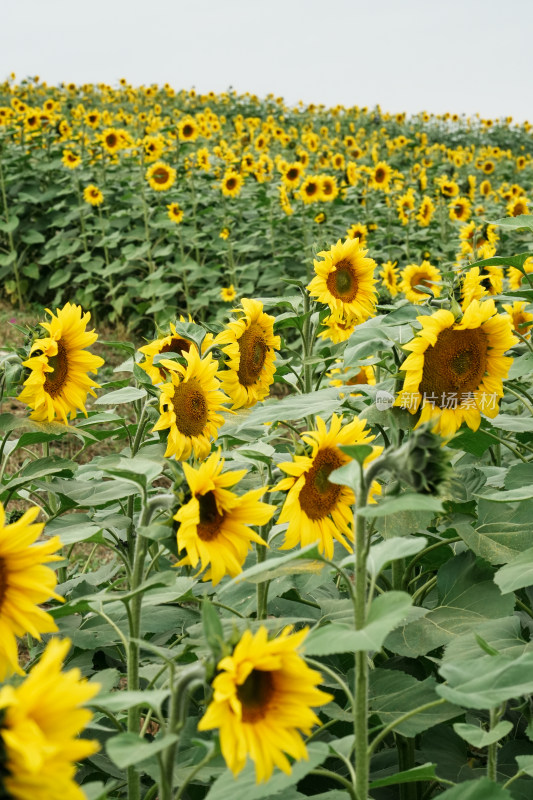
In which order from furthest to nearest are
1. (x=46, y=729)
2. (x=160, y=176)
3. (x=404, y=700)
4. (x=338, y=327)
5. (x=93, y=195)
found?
(x=93, y=195), (x=160, y=176), (x=338, y=327), (x=404, y=700), (x=46, y=729)

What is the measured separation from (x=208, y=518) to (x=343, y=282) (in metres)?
1.22

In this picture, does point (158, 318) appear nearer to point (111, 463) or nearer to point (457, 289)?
point (457, 289)

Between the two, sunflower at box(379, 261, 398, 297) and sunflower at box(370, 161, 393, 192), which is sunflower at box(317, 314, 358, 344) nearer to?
sunflower at box(379, 261, 398, 297)

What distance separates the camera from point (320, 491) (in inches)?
54.7

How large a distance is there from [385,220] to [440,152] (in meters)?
6.60

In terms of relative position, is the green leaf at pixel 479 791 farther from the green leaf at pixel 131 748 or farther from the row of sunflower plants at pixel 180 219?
the row of sunflower plants at pixel 180 219

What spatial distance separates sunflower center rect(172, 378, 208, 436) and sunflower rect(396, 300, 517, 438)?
379 mm

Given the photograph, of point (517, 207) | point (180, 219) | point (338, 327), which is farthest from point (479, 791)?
point (180, 219)

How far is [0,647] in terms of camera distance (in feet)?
3.38

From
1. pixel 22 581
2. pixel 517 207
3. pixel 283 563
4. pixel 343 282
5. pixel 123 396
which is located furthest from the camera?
pixel 517 207

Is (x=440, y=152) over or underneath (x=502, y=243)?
over

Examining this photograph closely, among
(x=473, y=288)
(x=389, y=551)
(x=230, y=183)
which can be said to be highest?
(x=230, y=183)

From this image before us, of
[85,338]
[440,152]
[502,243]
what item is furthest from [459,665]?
[440,152]

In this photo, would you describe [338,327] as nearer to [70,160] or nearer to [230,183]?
[230,183]
